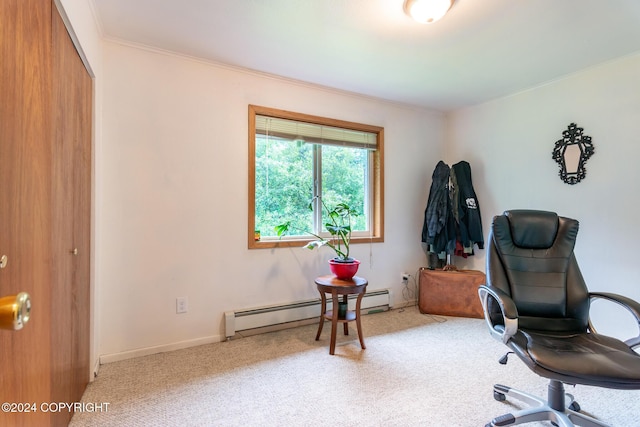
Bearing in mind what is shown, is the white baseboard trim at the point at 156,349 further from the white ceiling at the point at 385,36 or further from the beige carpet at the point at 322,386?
the white ceiling at the point at 385,36

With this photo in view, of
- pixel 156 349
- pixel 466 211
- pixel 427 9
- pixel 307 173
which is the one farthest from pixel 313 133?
pixel 156 349

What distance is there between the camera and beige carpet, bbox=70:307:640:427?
1.57m

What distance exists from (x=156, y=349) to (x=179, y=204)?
43.0 inches

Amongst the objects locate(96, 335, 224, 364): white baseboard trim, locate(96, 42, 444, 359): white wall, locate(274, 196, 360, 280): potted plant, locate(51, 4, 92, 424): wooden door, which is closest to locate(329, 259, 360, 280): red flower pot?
locate(274, 196, 360, 280): potted plant

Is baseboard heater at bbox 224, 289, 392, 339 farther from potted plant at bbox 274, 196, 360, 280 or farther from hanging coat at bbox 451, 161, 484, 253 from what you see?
hanging coat at bbox 451, 161, 484, 253

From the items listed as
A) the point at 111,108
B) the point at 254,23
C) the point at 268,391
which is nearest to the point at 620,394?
the point at 268,391

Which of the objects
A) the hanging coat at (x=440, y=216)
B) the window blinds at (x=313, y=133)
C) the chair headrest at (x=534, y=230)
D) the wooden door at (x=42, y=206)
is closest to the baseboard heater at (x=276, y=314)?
the hanging coat at (x=440, y=216)

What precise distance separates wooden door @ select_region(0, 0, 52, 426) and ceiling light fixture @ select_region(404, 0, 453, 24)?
66.3 inches

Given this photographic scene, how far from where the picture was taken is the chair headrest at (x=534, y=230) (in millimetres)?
1811

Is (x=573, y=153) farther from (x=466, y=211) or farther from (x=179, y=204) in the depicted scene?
(x=179, y=204)

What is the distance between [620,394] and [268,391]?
80.4 inches

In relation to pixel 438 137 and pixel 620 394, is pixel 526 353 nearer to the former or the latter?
pixel 620 394

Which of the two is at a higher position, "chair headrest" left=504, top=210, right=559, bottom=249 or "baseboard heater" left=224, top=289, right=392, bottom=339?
"chair headrest" left=504, top=210, right=559, bottom=249

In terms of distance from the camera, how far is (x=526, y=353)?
135 centimetres
